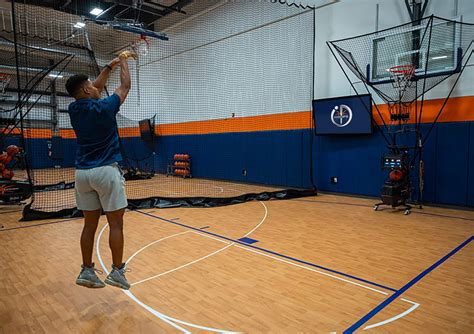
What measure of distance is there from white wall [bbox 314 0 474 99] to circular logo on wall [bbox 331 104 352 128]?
49 centimetres

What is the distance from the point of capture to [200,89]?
1172cm

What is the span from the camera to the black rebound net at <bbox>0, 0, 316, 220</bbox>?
28.3 ft

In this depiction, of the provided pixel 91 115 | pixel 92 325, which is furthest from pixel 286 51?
pixel 92 325

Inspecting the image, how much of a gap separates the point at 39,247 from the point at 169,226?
178cm

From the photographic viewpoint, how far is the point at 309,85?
8.62 meters

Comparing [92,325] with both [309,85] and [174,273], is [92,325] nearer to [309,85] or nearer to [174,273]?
[174,273]

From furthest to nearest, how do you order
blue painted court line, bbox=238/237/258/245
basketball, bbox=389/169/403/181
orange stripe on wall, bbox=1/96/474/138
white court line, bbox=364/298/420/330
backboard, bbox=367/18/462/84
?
orange stripe on wall, bbox=1/96/474/138
basketball, bbox=389/169/403/181
backboard, bbox=367/18/462/84
blue painted court line, bbox=238/237/258/245
white court line, bbox=364/298/420/330

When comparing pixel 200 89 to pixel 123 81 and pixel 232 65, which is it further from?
pixel 123 81

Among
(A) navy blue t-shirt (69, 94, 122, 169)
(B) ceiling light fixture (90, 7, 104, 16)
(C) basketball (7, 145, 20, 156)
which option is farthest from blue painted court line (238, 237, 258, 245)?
(B) ceiling light fixture (90, 7, 104, 16)

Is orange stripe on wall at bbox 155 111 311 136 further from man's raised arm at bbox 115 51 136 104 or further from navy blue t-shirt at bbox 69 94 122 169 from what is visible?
navy blue t-shirt at bbox 69 94 122 169

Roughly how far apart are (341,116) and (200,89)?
18.9 ft

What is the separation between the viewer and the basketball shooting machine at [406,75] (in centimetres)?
593

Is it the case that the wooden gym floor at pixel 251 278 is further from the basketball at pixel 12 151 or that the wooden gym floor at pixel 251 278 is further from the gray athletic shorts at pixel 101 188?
the basketball at pixel 12 151

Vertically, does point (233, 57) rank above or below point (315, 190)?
above
